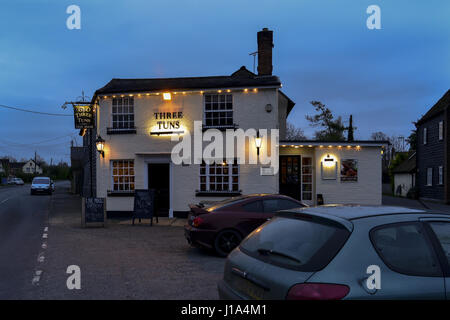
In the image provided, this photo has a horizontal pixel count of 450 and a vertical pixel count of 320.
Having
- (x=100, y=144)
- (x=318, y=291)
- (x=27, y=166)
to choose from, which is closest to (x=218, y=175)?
(x=100, y=144)

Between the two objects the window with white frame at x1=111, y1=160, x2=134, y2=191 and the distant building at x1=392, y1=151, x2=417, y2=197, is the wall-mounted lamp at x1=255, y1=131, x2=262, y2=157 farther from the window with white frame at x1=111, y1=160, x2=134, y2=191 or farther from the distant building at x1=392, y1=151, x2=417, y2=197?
the distant building at x1=392, y1=151, x2=417, y2=197

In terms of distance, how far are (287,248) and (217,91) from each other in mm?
12171

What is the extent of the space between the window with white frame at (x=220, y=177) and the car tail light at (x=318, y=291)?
12.0m

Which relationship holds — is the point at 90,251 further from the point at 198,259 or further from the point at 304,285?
the point at 304,285

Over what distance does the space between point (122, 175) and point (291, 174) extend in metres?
7.27

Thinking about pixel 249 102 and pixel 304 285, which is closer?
pixel 304 285

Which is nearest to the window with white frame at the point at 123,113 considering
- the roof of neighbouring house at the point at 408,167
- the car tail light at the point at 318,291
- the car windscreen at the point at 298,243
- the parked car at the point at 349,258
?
the car windscreen at the point at 298,243

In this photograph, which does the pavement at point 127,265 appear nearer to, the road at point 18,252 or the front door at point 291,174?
the road at point 18,252

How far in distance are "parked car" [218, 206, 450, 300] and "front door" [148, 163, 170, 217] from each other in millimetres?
12095

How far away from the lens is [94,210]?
42.5 ft

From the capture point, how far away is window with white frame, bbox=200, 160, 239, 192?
14875mm
